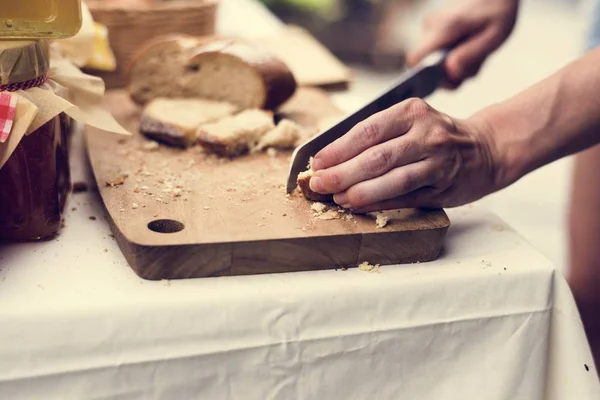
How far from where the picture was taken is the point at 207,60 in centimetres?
139

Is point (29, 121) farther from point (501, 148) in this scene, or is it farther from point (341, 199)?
point (501, 148)

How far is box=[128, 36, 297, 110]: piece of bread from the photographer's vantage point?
137cm

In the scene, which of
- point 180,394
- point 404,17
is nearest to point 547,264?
point 180,394

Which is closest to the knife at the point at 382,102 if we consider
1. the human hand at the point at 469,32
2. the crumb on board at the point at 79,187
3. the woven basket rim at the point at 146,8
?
the human hand at the point at 469,32

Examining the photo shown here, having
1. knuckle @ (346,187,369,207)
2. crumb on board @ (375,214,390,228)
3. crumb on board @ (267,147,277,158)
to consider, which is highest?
knuckle @ (346,187,369,207)

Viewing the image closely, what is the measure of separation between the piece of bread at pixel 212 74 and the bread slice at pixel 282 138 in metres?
0.14

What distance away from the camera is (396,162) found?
3.17 ft

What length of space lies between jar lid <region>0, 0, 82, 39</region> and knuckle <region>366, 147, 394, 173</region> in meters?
0.44

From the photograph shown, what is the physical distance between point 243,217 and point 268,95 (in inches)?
18.9

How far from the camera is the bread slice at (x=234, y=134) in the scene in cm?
120

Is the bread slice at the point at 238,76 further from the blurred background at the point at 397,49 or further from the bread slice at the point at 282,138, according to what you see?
the blurred background at the point at 397,49

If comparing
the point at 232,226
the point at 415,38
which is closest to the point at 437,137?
the point at 232,226

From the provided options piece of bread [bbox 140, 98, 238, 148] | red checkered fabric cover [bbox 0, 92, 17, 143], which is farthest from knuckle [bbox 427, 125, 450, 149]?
red checkered fabric cover [bbox 0, 92, 17, 143]

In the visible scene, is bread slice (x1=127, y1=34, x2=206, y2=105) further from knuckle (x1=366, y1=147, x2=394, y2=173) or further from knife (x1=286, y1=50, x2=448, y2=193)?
knuckle (x1=366, y1=147, x2=394, y2=173)
